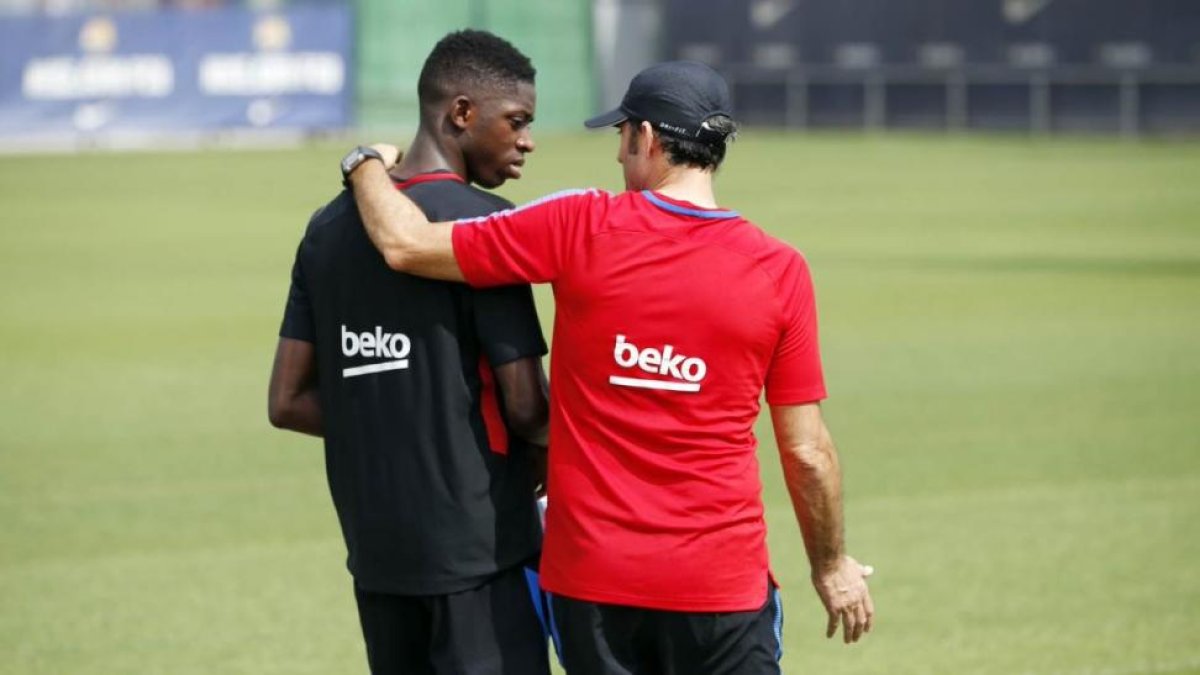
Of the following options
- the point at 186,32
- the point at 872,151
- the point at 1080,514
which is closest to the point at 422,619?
the point at 1080,514

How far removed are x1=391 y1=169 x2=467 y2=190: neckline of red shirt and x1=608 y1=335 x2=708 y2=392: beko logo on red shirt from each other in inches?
26.1

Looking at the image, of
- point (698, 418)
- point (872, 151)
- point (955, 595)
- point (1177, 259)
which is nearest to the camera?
point (698, 418)

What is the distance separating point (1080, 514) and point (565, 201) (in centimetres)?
638

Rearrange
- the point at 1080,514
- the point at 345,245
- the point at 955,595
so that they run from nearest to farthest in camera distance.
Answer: the point at 345,245 < the point at 955,595 < the point at 1080,514

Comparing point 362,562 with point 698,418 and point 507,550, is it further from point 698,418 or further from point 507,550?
point 698,418

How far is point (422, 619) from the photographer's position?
473 centimetres

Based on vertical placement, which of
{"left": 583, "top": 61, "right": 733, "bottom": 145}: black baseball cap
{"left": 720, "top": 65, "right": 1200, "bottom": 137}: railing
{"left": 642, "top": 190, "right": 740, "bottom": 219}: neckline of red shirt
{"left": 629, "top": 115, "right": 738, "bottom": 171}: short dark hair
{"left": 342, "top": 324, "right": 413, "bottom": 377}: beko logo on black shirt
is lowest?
{"left": 720, "top": 65, "right": 1200, "bottom": 137}: railing

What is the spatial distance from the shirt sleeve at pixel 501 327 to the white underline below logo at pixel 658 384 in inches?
10.7

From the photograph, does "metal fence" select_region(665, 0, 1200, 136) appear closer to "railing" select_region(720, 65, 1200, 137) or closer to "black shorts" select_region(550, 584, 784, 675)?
"railing" select_region(720, 65, 1200, 137)

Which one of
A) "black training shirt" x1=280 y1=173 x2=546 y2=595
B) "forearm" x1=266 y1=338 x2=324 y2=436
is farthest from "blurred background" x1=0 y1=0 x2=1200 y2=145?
"black training shirt" x1=280 y1=173 x2=546 y2=595

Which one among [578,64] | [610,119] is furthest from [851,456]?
[578,64]

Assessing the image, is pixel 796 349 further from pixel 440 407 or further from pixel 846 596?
pixel 440 407

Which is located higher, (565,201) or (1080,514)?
(565,201)

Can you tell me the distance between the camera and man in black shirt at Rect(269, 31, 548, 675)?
14.9 feet
